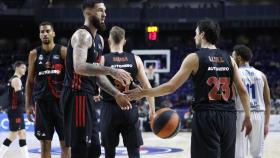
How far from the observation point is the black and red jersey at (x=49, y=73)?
6938 mm

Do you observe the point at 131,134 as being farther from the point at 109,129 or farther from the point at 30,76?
the point at 30,76

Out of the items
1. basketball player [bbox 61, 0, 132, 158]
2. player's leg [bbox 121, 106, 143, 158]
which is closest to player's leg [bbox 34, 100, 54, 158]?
player's leg [bbox 121, 106, 143, 158]

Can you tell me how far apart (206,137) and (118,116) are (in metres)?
1.71

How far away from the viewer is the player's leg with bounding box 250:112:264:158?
6914 millimetres

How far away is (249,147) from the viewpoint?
24.1 ft

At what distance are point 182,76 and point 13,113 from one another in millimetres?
6356

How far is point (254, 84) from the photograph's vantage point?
7.04m

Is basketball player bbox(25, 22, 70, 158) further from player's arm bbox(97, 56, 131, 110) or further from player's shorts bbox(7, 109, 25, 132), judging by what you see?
player's shorts bbox(7, 109, 25, 132)

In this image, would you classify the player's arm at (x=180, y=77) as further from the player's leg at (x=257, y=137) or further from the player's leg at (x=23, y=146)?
the player's leg at (x=23, y=146)

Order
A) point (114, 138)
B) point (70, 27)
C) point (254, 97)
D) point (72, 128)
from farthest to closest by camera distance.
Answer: point (70, 27) → point (254, 97) → point (114, 138) → point (72, 128)

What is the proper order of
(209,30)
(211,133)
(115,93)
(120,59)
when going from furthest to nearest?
(120,59), (115,93), (209,30), (211,133)

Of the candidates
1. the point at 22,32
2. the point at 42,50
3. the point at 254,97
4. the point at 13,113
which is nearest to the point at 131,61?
the point at 42,50

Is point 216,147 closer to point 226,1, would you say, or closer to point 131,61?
point 131,61

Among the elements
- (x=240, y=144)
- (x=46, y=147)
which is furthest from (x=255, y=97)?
(x=46, y=147)
